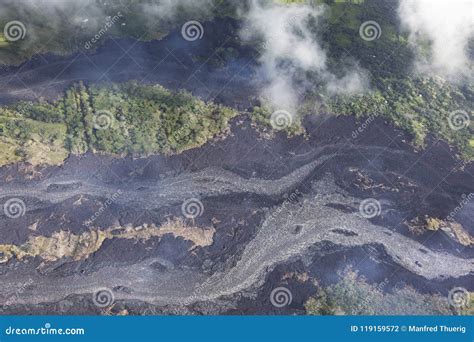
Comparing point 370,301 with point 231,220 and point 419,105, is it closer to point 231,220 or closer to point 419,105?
point 231,220

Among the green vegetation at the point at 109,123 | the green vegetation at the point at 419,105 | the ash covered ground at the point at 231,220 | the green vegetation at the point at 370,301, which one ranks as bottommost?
the green vegetation at the point at 370,301

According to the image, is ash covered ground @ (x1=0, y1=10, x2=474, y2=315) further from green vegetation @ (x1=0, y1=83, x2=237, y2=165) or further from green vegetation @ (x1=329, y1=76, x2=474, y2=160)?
green vegetation @ (x1=329, y1=76, x2=474, y2=160)

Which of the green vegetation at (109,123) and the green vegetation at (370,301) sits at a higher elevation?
the green vegetation at (109,123)

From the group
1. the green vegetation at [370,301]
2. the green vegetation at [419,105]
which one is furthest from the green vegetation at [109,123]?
the green vegetation at [370,301]

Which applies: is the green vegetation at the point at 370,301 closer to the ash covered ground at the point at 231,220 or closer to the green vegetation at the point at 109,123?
the ash covered ground at the point at 231,220

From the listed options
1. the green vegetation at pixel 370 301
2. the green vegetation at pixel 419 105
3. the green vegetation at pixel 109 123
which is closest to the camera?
the green vegetation at pixel 370 301

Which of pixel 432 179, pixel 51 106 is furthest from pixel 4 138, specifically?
pixel 432 179

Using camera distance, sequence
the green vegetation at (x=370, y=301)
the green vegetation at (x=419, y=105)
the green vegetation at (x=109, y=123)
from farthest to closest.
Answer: the green vegetation at (x=419, y=105)
the green vegetation at (x=109, y=123)
the green vegetation at (x=370, y=301)
